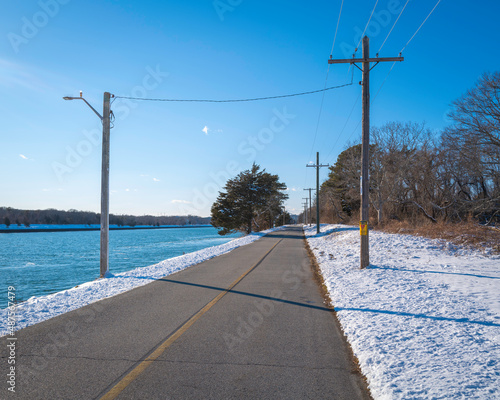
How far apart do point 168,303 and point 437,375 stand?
552 cm

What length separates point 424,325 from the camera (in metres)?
5.61

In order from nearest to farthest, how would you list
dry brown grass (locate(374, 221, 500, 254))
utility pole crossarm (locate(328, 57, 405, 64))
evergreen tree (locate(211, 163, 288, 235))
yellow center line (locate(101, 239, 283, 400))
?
yellow center line (locate(101, 239, 283, 400))
utility pole crossarm (locate(328, 57, 405, 64))
dry brown grass (locate(374, 221, 500, 254))
evergreen tree (locate(211, 163, 288, 235))

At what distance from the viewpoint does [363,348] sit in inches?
186

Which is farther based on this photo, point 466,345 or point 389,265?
point 389,265

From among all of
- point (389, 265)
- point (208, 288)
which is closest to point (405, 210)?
point (389, 265)

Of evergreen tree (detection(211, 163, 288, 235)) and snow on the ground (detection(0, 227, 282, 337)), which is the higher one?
evergreen tree (detection(211, 163, 288, 235))

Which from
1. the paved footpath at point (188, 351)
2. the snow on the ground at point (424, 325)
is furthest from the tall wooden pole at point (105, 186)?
the snow on the ground at point (424, 325)

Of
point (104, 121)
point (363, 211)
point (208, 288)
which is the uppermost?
point (104, 121)

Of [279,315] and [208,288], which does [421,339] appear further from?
[208,288]

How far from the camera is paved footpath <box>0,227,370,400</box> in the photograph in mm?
3654

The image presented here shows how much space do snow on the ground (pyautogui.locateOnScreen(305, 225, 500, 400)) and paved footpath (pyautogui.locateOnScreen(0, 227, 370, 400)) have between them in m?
0.41

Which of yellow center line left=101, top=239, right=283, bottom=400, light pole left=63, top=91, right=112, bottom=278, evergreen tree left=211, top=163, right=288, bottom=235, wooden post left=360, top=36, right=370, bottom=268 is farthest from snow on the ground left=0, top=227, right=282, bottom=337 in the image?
evergreen tree left=211, top=163, right=288, bottom=235

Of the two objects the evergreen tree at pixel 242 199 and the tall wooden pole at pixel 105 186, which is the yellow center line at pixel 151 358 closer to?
the tall wooden pole at pixel 105 186

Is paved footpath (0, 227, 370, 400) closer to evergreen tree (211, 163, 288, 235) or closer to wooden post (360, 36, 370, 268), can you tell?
wooden post (360, 36, 370, 268)
